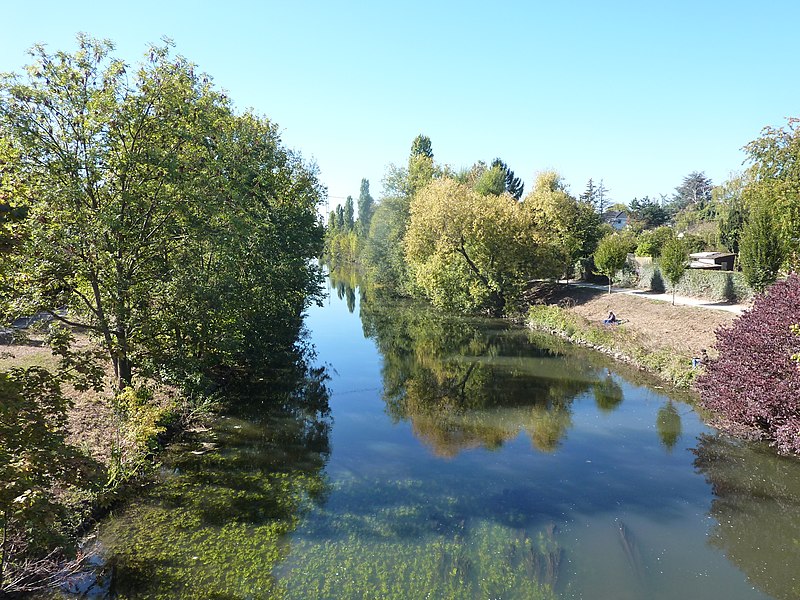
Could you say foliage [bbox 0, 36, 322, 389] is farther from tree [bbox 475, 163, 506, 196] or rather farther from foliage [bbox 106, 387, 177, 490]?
tree [bbox 475, 163, 506, 196]

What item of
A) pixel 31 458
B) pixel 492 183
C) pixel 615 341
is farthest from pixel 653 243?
pixel 31 458

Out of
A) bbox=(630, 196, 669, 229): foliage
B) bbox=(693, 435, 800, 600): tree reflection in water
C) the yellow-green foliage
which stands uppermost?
bbox=(630, 196, 669, 229): foliage

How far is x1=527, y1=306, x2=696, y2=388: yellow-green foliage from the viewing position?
22377mm

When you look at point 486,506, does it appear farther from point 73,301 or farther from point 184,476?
point 73,301

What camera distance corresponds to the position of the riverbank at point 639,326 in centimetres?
2391

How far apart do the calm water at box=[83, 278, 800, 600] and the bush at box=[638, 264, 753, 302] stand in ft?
48.3

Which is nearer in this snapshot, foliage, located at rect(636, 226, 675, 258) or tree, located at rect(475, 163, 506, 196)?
foliage, located at rect(636, 226, 675, 258)

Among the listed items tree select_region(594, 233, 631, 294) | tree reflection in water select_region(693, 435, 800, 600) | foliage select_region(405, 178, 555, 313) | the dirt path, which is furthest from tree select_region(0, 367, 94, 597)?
tree select_region(594, 233, 631, 294)

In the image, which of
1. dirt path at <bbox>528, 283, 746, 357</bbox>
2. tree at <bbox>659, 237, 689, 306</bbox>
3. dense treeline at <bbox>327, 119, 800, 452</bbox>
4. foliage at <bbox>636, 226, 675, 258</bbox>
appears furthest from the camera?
foliage at <bbox>636, 226, 675, 258</bbox>

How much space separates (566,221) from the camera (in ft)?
149

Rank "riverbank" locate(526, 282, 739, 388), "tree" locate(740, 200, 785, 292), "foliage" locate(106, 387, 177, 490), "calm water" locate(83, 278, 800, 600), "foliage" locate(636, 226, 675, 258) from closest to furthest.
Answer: "calm water" locate(83, 278, 800, 600) < "foliage" locate(106, 387, 177, 490) < "riverbank" locate(526, 282, 739, 388) < "tree" locate(740, 200, 785, 292) < "foliage" locate(636, 226, 675, 258)

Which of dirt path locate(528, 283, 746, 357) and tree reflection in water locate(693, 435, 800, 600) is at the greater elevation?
dirt path locate(528, 283, 746, 357)

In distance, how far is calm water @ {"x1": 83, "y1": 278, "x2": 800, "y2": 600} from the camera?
31.3ft

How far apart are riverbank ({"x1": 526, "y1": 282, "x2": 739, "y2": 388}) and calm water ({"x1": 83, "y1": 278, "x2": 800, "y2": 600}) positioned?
2.95 metres
